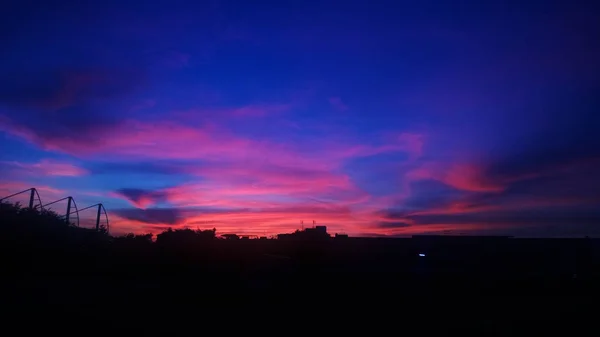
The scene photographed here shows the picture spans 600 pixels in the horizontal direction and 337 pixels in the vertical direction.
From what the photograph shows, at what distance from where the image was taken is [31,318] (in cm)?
1494

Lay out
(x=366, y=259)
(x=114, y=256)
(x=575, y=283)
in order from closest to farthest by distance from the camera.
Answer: (x=575, y=283) < (x=114, y=256) < (x=366, y=259)

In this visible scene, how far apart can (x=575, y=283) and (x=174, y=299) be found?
22.3m

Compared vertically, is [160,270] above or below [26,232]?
below

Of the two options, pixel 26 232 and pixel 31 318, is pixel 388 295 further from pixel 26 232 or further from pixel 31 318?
pixel 26 232

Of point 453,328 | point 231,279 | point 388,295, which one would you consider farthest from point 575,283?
point 231,279

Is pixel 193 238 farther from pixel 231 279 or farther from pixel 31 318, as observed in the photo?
pixel 31 318

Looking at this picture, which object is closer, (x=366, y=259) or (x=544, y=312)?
(x=544, y=312)

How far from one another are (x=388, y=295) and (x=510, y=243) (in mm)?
34486

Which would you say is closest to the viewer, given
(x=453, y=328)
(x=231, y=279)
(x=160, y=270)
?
(x=453, y=328)

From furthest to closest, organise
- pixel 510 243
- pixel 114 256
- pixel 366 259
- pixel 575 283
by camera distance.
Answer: pixel 510 243, pixel 366 259, pixel 114 256, pixel 575 283

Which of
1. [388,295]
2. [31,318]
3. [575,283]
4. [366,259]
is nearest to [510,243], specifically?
[366,259]

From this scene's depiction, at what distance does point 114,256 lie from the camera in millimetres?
32625

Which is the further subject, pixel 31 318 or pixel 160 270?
pixel 160 270

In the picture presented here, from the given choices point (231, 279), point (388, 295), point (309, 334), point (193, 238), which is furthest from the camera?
point (193, 238)
